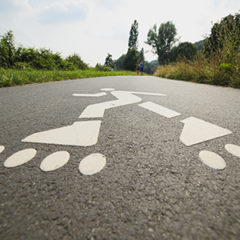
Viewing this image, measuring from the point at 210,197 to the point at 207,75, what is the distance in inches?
186

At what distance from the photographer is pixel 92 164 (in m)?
0.57

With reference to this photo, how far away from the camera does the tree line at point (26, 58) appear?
18.0 ft

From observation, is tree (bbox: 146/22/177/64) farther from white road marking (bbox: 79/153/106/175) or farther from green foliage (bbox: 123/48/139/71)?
white road marking (bbox: 79/153/106/175)

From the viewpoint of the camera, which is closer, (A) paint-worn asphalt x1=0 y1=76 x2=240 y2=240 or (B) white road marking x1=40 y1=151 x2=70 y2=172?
(A) paint-worn asphalt x1=0 y1=76 x2=240 y2=240

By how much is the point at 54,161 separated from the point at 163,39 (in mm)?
35167

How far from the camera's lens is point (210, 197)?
1.41ft

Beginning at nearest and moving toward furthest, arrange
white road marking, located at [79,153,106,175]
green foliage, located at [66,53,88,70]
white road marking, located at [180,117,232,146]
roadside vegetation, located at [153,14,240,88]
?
1. white road marking, located at [79,153,106,175]
2. white road marking, located at [180,117,232,146]
3. roadside vegetation, located at [153,14,240,88]
4. green foliage, located at [66,53,88,70]

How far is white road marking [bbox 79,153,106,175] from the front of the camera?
0.53m

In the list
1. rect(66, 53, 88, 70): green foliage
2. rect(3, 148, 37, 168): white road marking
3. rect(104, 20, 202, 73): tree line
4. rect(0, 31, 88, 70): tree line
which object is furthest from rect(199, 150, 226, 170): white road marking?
rect(104, 20, 202, 73): tree line

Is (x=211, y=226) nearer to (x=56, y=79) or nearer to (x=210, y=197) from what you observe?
(x=210, y=197)

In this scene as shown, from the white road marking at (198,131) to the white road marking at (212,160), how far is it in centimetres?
9

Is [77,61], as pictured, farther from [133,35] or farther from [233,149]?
[133,35]

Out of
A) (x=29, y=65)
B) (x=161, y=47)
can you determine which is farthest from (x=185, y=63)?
(x=161, y=47)

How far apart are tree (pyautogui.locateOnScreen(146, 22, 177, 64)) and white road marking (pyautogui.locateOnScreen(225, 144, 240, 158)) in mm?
31332
